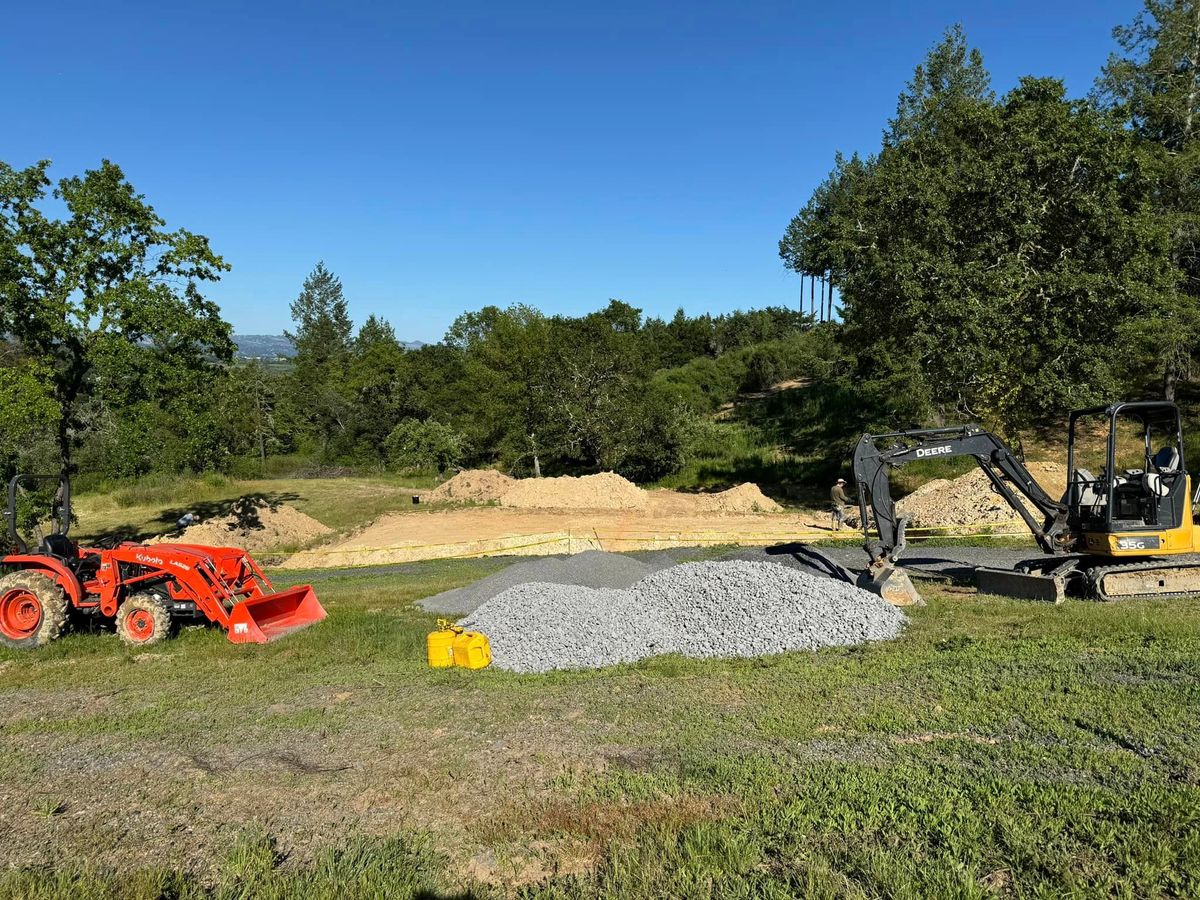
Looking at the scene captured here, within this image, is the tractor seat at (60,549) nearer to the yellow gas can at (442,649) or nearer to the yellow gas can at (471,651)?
the yellow gas can at (442,649)

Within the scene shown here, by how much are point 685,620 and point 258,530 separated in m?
18.9

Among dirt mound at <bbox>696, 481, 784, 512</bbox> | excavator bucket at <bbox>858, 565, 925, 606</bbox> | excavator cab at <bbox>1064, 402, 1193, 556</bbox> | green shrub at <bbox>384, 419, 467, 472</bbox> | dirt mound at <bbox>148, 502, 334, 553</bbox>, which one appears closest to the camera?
excavator cab at <bbox>1064, 402, 1193, 556</bbox>

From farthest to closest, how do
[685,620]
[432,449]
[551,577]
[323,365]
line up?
[323,365]
[432,449]
[551,577]
[685,620]

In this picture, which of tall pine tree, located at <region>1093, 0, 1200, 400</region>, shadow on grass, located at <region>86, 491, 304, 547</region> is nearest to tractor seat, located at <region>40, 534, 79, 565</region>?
shadow on grass, located at <region>86, 491, 304, 547</region>

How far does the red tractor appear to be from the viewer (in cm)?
1133

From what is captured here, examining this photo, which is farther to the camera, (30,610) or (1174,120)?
(1174,120)

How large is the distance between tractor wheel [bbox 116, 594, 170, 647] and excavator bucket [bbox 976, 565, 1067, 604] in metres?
13.0

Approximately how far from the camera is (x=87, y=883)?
4637 millimetres

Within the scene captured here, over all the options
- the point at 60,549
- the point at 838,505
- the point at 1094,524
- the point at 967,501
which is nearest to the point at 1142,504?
the point at 1094,524

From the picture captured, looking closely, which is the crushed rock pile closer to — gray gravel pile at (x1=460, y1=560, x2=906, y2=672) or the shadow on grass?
the shadow on grass

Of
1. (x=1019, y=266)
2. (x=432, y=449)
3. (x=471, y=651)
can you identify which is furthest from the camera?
(x=432, y=449)

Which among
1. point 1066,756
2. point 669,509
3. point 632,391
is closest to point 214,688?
point 1066,756

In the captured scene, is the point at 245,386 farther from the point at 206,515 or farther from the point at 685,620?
the point at 685,620

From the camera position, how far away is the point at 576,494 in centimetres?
3036
